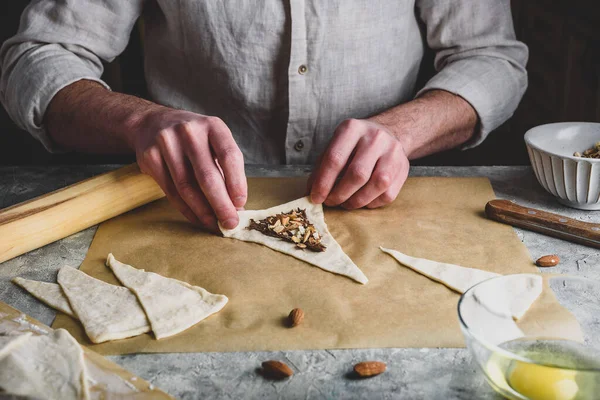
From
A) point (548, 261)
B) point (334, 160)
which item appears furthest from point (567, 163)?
point (334, 160)

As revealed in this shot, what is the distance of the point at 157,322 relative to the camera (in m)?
1.12

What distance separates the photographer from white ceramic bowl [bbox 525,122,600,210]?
4.84 ft

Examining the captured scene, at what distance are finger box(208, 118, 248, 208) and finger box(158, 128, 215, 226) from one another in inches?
2.8

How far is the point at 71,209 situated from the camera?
4.75 feet

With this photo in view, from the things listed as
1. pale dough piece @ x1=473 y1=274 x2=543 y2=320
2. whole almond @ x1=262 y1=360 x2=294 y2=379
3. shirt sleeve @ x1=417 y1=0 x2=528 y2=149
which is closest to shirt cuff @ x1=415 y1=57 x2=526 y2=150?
shirt sleeve @ x1=417 y1=0 x2=528 y2=149

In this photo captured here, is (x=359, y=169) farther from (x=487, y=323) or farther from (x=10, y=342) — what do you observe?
(x=10, y=342)

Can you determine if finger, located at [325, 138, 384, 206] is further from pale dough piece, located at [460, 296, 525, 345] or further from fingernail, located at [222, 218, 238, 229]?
pale dough piece, located at [460, 296, 525, 345]

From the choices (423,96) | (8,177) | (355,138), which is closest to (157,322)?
(355,138)

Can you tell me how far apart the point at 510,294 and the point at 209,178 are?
0.70 metres

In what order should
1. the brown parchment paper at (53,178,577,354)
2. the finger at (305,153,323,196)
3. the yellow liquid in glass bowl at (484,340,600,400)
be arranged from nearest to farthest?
the yellow liquid in glass bowl at (484,340,600,400) < the brown parchment paper at (53,178,577,354) < the finger at (305,153,323,196)

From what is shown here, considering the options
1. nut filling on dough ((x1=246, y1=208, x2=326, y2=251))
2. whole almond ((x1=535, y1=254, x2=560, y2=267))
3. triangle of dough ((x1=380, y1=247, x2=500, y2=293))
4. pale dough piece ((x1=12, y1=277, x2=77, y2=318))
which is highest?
pale dough piece ((x1=12, y1=277, x2=77, y2=318))

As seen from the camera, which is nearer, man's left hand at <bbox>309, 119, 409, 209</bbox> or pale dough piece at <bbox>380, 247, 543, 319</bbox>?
pale dough piece at <bbox>380, 247, 543, 319</bbox>

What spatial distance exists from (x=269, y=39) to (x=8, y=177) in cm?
85

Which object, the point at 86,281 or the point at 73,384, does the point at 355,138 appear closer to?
the point at 86,281
